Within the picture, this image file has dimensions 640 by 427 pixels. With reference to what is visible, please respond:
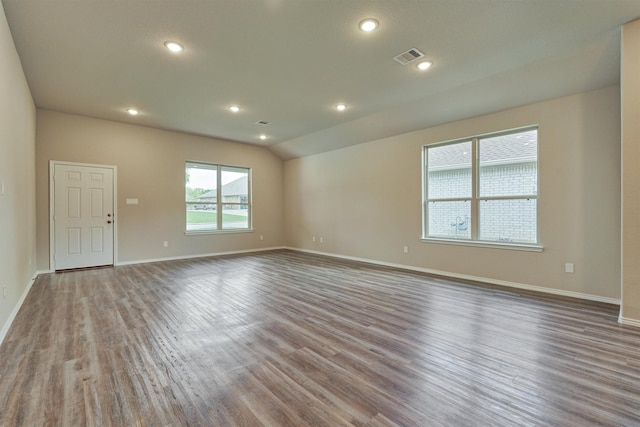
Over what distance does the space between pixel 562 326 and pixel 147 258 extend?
6902mm

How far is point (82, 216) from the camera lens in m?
5.43

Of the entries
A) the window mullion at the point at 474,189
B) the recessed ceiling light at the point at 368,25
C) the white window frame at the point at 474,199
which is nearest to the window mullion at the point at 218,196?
the white window frame at the point at 474,199

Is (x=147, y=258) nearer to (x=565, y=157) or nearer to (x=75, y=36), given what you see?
(x=75, y=36)

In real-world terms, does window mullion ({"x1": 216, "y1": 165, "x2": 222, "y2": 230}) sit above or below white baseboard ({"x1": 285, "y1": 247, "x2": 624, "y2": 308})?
above

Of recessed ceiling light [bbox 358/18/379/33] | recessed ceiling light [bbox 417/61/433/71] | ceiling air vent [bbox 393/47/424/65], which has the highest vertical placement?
recessed ceiling light [bbox 417/61/433/71]

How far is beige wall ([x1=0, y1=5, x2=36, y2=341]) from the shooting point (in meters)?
2.61

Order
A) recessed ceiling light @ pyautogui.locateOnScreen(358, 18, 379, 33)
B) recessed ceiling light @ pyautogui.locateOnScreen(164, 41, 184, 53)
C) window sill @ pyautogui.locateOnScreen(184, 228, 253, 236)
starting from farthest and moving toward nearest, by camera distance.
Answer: window sill @ pyautogui.locateOnScreen(184, 228, 253, 236), recessed ceiling light @ pyautogui.locateOnScreen(164, 41, 184, 53), recessed ceiling light @ pyautogui.locateOnScreen(358, 18, 379, 33)

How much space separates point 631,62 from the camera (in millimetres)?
2730

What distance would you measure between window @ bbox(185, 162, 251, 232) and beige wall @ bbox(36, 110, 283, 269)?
0.69 feet

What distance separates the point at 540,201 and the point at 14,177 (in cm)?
655

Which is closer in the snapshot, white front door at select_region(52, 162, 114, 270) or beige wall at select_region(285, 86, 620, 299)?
beige wall at select_region(285, 86, 620, 299)

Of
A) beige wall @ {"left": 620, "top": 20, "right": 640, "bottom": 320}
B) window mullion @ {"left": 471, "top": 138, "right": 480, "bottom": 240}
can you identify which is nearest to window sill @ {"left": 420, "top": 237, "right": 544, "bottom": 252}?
window mullion @ {"left": 471, "top": 138, "right": 480, "bottom": 240}

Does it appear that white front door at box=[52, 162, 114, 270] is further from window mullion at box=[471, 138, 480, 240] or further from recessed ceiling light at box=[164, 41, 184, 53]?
window mullion at box=[471, 138, 480, 240]

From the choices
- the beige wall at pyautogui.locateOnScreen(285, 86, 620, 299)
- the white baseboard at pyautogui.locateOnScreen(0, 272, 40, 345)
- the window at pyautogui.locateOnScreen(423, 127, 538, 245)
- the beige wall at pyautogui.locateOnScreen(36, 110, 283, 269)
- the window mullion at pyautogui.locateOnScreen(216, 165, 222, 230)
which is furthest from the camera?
the window mullion at pyautogui.locateOnScreen(216, 165, 222, 230)
